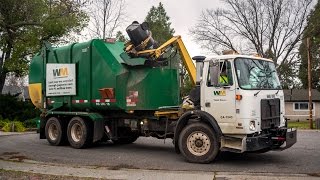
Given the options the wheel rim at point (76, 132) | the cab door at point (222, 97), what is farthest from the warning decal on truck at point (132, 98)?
the cab door at point (222, 97)

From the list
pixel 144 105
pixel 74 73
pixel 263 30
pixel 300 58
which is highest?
pixel 263 30

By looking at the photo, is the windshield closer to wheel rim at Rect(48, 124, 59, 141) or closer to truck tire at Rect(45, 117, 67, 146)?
truck tire at Rect(45, 117, 67, 146)

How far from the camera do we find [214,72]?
36.3 feet

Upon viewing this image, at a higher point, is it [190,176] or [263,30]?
[263,30]

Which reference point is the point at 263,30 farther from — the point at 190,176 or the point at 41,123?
the point at 190,176

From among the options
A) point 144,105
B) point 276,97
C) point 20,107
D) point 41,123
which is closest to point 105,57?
point 144,105

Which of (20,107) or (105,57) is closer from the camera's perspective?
(105,57)

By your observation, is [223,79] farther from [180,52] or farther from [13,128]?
[13,128]

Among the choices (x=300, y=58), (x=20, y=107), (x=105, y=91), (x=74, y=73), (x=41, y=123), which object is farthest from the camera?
(x=300, y=58)

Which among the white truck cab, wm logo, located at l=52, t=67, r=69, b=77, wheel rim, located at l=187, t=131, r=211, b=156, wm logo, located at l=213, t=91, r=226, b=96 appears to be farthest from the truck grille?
wm logo, located at l=52, t=67, r=69, b=77

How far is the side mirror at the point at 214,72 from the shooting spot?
1105 centimetres

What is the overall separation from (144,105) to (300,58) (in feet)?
133

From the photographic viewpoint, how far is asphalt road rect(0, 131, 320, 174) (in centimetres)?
1084

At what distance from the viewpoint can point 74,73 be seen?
596 inches
